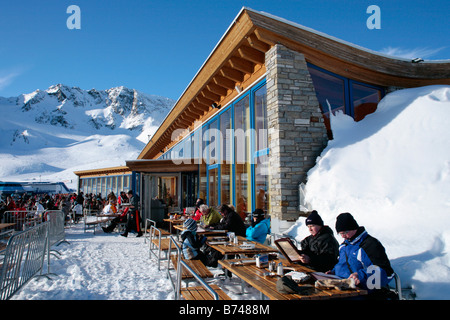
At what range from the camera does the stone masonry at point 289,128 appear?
6.73 m

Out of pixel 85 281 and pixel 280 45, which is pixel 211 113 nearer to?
pixel 280 45

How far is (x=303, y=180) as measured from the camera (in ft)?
22.4

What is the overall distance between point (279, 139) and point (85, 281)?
180 inches

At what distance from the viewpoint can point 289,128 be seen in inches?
271

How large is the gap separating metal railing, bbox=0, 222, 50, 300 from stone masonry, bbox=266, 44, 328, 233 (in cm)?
452

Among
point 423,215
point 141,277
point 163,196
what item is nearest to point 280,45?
point 423,215

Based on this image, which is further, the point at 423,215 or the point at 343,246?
the point at 423,215

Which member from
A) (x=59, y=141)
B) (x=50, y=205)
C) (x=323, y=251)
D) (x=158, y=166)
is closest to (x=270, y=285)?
(x=323, y=251)

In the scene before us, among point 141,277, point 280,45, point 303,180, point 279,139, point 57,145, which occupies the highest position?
point 57,145

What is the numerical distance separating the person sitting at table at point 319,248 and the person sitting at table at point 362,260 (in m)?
0.29

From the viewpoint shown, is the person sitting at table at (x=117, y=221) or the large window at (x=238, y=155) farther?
the person sitting at table at (x=117, y=221)

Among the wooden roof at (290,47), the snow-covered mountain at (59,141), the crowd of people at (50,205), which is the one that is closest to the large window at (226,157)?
the wooden roof at (290,47)

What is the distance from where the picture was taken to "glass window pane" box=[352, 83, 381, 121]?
830 cm

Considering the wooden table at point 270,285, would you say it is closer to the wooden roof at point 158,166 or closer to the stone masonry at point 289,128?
the stone masonry at point 289,128
